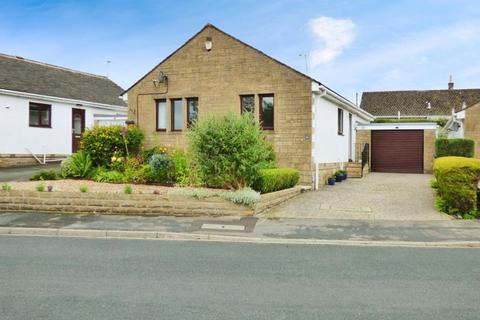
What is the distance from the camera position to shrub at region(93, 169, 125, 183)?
1526cm

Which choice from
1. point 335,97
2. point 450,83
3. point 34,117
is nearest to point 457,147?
point 335,97

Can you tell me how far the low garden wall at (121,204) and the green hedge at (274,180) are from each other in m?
0.60

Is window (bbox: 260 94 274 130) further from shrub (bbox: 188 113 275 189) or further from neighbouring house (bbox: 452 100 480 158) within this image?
Answer: neighbouring house (bbox: 452 100 480 158)

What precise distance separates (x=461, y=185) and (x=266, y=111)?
798 cm

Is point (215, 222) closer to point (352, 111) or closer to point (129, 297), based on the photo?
point (129, 297)

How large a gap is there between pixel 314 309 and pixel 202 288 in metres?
1.56

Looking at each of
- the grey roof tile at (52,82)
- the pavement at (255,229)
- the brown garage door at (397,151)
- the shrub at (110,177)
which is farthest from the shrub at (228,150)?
the brown garage door at (397,151)

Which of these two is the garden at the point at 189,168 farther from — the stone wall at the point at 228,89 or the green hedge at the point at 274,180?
the stone wall at the point at 228,89

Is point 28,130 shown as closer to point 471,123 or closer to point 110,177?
point 110,177

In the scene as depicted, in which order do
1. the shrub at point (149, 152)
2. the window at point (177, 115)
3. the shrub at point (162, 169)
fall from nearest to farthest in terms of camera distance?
the shrub at point (162, 169) → the shrub at point (149, 152) → the window at point (177, 115)

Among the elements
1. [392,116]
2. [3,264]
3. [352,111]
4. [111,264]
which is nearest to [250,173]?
[111,264]

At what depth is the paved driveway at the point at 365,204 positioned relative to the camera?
1194 cm

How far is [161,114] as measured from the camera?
63.6 ft

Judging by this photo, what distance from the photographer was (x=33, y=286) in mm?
5770
